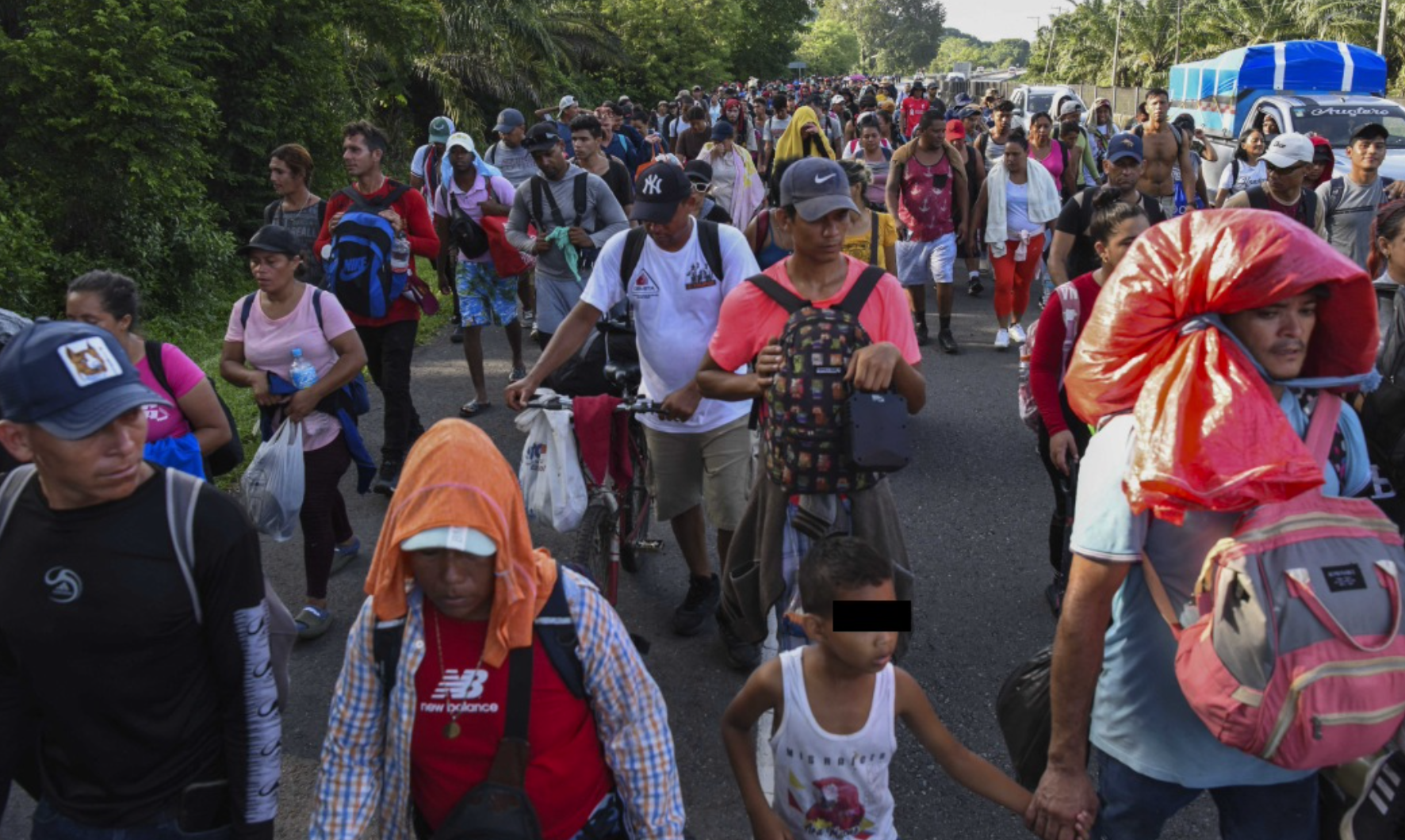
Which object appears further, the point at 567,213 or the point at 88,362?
the point at 567,213

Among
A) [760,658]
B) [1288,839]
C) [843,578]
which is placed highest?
[843,578]

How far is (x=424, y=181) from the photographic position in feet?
31.9


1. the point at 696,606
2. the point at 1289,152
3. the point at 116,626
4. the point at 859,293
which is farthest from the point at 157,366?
the point at 1289,152

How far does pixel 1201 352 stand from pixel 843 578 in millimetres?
969

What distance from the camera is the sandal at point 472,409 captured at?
831cm

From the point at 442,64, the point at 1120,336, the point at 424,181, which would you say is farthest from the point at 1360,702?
the point at 442,64

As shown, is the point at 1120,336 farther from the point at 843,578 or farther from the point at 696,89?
the point at 696,89

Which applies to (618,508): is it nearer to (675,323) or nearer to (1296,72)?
(675,323)

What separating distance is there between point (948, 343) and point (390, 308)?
4.95m

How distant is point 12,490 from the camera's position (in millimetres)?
2475

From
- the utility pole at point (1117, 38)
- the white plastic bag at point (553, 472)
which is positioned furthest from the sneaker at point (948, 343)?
Result: the utility pole at point (1117, 38)

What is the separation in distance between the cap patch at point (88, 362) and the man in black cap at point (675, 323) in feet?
7.18

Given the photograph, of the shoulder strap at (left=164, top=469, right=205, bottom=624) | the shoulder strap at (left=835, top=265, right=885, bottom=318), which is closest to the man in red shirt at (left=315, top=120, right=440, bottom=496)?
the shoulder strap at (left=835, top=265, right=885, bottom=318)

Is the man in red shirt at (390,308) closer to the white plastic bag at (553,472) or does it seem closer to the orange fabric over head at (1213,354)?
the white plastic bag at (553,472)
